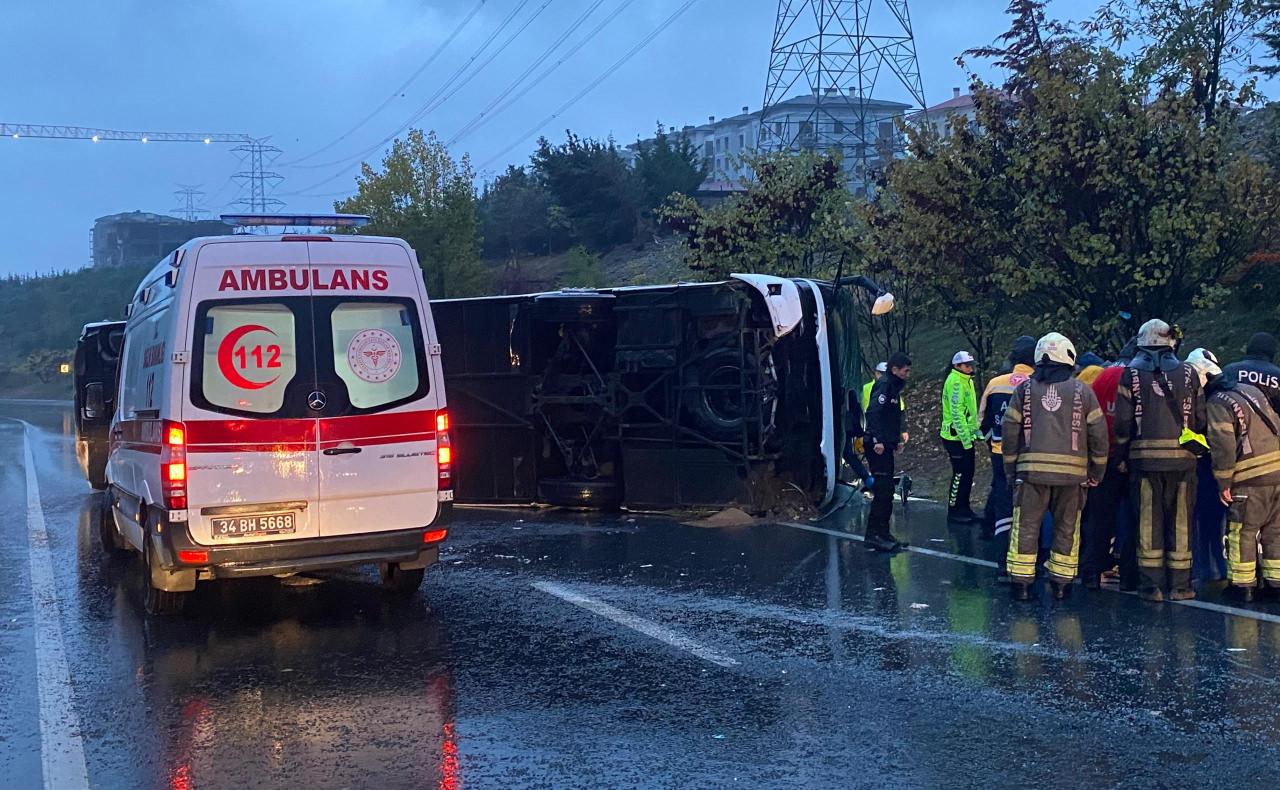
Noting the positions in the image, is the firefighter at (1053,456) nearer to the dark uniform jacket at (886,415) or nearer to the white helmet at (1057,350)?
the white helmet at (1057,350)

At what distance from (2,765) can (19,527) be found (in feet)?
30.2

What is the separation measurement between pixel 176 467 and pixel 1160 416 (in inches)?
249

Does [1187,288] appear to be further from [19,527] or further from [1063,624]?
[19,527]

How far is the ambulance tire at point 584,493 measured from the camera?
42.7ft

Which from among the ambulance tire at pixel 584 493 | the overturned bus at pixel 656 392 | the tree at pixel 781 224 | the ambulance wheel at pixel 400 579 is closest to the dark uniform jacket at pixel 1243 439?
the overturned bus at pixel 656 392

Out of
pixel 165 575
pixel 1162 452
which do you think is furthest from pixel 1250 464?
pixel 165 575

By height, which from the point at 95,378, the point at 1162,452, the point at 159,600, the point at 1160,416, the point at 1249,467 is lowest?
the point at 159,600

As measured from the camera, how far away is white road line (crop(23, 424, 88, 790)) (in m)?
5.22

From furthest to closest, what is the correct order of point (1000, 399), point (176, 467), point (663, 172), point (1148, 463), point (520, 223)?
point (520, 223) → point (663, 172) → point (1000, 399) → point (1148, 463) → point (176, 467)

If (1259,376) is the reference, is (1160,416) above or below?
below

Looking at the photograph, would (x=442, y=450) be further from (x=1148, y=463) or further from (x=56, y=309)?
(x=56, y=309)

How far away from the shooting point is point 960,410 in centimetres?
1159

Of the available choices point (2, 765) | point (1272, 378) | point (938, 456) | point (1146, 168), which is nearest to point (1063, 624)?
point (1272, 378)

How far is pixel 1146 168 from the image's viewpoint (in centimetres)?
1339
